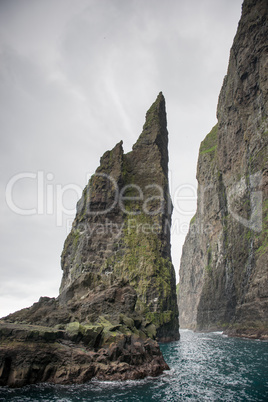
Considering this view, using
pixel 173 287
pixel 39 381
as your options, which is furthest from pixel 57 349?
pixel 173 287

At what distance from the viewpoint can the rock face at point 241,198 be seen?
187 feet

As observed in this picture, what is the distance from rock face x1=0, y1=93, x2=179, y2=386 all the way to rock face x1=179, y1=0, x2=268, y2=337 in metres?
16.7

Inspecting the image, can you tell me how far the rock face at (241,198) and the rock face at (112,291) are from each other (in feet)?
54.8

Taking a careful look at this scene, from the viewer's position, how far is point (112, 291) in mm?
34375

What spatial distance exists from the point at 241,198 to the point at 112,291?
49.4 m

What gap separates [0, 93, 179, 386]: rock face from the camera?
21156 mm

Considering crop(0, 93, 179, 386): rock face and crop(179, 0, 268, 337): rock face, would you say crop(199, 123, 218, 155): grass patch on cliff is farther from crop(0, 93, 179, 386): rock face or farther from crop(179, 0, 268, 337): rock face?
crop(0, 93, 179, 386): rock face

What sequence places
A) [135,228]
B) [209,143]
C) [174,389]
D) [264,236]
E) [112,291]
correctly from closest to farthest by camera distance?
[174,389] → [112,291] → [264,236] → [135,228] → [209,143]

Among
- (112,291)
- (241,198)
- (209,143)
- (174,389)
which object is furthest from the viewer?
(209,143)

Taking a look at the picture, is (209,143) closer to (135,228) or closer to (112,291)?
(135,228)

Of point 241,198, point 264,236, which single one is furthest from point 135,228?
point 241,198

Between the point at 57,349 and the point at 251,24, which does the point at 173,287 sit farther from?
the point at 251,24

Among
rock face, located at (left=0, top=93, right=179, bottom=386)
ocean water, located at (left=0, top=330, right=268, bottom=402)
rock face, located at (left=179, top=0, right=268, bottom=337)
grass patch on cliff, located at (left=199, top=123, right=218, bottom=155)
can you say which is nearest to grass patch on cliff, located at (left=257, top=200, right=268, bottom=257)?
rock face, located at (left=179, top=0, right=268, bottom=337)

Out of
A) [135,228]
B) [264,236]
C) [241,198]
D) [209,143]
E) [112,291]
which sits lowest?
[112,291]
